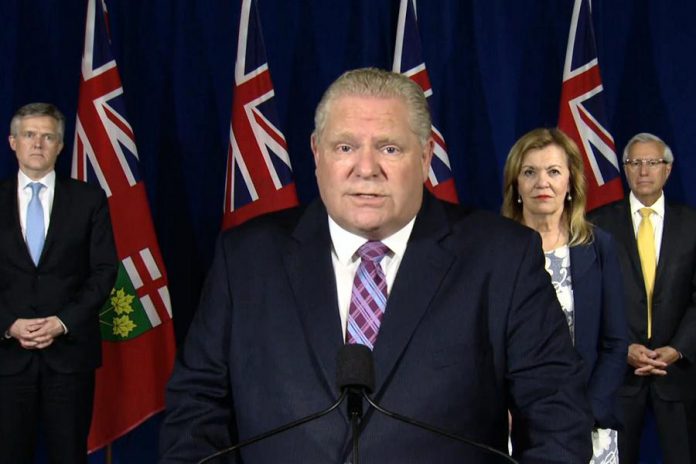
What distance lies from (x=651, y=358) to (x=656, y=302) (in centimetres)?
24

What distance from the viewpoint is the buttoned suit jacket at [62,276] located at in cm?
394

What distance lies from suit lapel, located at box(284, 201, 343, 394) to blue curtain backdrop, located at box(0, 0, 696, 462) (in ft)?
11.5

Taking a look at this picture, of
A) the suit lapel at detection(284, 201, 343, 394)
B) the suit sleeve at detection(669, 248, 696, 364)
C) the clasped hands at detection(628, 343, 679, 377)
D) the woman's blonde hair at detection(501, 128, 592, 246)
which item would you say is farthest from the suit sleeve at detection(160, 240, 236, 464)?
the suit sleeve at detection(669, 248, 696, 364)

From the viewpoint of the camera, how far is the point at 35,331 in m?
3.87

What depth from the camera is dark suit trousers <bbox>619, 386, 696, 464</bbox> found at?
425 centimetres

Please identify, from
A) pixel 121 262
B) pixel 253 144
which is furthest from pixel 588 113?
pixel 121 262

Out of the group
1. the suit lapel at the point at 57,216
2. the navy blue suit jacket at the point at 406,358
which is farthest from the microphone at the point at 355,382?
the suit lapel at the point at 57,216

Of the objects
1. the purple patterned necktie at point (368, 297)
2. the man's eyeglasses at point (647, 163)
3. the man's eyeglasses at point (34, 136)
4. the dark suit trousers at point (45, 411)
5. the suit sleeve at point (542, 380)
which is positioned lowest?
the dark suit trousers at point (45, 411)

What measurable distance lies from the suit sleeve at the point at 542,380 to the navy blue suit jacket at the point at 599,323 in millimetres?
1456

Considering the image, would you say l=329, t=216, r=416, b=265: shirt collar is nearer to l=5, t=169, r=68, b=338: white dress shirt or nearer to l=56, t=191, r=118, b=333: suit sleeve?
l=56, t=191, r=118, b=333: suit sleeve

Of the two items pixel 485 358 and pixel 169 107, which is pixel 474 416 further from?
pixel 169 107

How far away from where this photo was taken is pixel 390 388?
1.50 metres

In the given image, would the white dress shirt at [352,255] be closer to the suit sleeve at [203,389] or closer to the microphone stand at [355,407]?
the suit sleeve at [203,389]

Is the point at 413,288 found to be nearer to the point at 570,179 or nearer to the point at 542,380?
the point at 542,380
